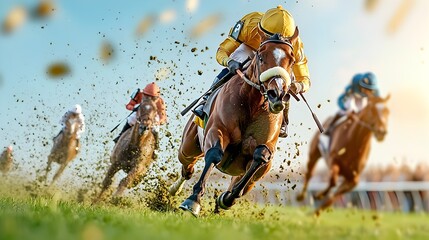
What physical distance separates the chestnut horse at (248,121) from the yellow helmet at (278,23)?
0.09 meters

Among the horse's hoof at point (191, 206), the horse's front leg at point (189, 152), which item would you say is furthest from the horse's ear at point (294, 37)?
the horse's front leg at point (189, 152)

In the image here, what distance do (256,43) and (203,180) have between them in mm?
1672

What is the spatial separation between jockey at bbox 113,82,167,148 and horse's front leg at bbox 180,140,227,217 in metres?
4.73

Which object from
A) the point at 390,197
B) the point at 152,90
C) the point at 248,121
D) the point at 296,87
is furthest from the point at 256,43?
the point at 390,197

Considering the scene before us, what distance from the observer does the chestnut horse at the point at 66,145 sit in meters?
12.5

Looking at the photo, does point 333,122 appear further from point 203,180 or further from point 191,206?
point 191,206

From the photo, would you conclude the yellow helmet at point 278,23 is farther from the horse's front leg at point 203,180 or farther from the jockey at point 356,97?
the jockey at point 356,97

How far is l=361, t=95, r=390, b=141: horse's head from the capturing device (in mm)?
11477

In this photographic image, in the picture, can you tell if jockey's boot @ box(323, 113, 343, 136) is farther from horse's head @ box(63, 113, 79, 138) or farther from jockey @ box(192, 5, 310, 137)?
jockey @ box(192, 5, 310, 137)

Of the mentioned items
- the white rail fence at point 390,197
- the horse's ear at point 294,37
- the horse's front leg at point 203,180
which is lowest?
the white rail fence at point 390,197

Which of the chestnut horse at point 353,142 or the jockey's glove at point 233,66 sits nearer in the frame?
the jockey's glove at point 233,66

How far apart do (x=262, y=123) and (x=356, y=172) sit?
21.4 feet

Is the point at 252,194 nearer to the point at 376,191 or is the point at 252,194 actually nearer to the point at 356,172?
the point at 356,172

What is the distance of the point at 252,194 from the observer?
337 inches
